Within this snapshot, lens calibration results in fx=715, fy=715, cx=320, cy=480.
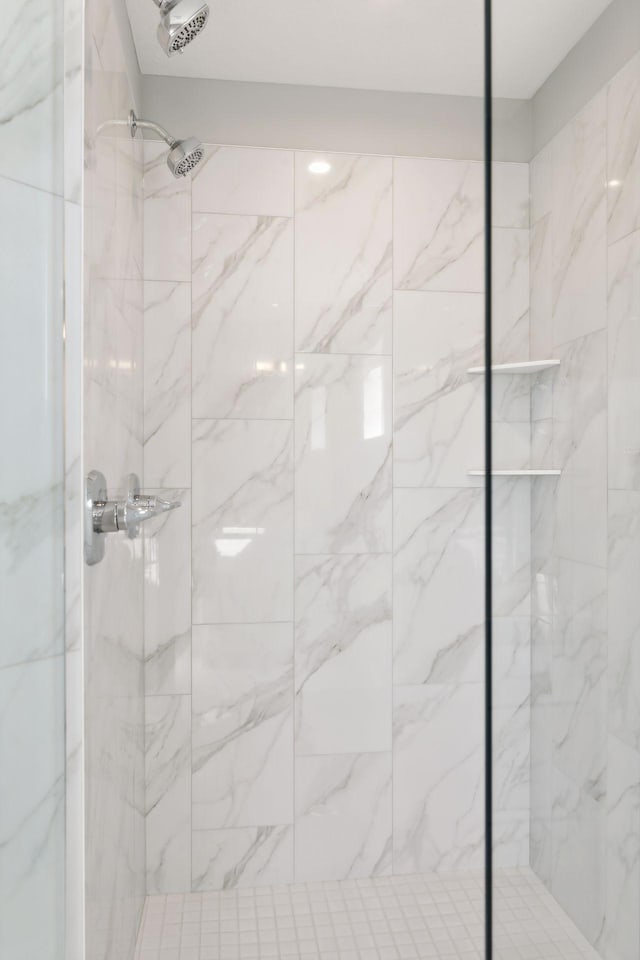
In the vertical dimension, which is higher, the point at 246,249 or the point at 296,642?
the point at 246,249

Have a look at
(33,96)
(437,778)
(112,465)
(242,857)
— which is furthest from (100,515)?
(437,778)

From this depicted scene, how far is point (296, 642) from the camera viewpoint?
2158 mm

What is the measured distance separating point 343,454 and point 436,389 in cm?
35

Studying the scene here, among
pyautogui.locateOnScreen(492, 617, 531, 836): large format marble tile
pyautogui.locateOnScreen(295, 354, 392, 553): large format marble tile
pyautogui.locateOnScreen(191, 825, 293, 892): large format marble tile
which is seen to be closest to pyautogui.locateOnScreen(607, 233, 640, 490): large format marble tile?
pyautogui.locateOnScreen(492, 617, 531, 836): large format marble tile

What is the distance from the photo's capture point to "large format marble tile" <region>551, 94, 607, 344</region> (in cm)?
71

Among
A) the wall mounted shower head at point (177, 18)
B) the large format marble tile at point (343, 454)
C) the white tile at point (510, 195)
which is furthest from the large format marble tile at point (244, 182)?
the white tile at point (510, 195)

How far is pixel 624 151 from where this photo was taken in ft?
2.25

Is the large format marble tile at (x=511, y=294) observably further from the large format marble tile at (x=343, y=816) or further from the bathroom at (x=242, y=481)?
the large format marble tile at (x=343, y=816)

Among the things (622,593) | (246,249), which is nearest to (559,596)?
(622,593)

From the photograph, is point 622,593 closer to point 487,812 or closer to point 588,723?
point 588,723

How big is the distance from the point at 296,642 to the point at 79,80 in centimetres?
155

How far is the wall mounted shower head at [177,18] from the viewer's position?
127 cm

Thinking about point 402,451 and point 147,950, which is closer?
point 147,950

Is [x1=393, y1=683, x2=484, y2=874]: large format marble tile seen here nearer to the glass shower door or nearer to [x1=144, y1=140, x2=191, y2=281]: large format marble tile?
the glass shower door
